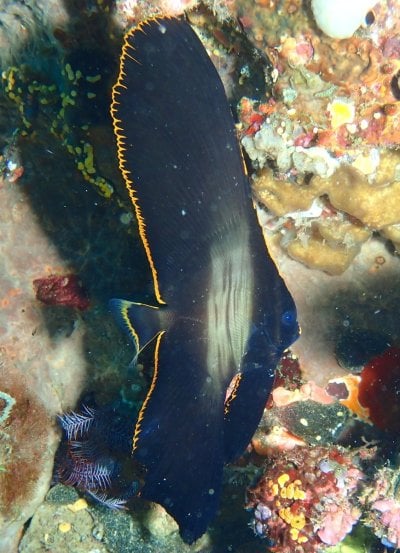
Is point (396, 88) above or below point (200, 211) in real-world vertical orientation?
above

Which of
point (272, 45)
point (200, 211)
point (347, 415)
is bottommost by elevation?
point (347, 415)

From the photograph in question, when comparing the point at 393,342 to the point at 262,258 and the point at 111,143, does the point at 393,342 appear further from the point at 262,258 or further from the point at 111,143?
the point at 111,143

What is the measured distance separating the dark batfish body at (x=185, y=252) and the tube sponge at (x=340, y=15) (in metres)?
0.68

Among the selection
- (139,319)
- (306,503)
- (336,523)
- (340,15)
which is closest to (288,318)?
(139,319)

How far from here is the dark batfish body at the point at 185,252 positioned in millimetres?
1994

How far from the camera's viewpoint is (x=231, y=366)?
234cm

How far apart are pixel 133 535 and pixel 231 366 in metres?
3.22

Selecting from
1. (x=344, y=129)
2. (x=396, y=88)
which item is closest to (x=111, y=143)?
(x=344, y=129)

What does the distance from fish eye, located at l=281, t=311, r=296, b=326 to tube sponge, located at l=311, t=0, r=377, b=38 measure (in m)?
1.40

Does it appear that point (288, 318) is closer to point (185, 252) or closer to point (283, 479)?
point (185, 252)

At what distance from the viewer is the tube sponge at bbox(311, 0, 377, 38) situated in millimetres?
2217

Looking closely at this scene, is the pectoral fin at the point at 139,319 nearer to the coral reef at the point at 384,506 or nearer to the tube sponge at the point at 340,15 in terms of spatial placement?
the tube sponge at the point at 340,15

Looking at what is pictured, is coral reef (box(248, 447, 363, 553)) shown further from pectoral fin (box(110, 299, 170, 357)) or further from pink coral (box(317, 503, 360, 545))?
pectoral fin (box(110, 299, 170, 357))

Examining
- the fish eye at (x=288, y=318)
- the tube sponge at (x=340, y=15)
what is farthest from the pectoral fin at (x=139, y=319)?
the tube sponge at (x=340, y=15)
